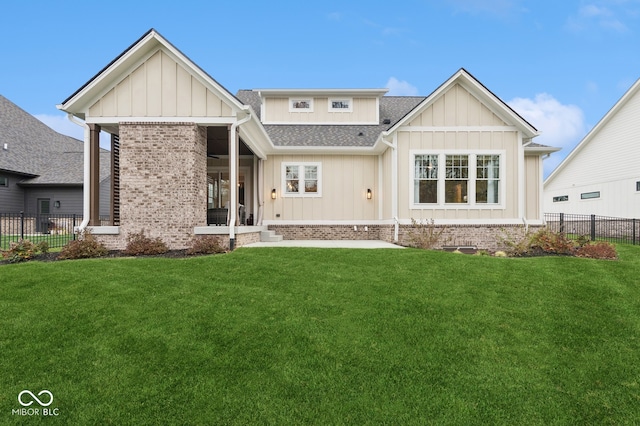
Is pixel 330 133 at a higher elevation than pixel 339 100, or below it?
below

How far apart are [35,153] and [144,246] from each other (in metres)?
23.1

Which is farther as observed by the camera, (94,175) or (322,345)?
(94,175)

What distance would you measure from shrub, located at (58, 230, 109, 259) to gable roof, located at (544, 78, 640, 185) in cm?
2268

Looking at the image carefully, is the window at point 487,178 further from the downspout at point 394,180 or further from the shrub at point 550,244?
the downspout at point 394,180

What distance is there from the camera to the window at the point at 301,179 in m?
13.4

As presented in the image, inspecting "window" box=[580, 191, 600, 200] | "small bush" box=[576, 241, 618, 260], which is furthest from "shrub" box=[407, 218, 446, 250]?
"window" box=[580, 191, 600, 200]

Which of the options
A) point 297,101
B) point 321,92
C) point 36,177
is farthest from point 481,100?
point 36,177

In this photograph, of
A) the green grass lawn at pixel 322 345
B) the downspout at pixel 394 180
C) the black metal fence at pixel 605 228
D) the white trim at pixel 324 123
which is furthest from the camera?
the white trim at pixel 324 123

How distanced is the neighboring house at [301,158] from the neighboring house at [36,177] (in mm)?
12735

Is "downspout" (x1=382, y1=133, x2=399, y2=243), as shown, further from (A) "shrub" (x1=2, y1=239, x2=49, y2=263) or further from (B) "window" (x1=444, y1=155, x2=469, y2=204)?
(A) "shrub" (x1=2, y1=239, x2=49, y2=263)

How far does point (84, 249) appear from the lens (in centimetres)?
825

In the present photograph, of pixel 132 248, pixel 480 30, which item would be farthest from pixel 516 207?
pixel 480 30

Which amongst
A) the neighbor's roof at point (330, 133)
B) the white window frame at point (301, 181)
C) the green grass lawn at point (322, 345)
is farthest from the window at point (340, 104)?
the green grass lawn at point (322, 345)

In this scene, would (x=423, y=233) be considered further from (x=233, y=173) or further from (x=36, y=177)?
(x=36, y=177)
